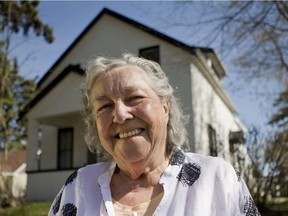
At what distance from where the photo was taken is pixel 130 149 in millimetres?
2154

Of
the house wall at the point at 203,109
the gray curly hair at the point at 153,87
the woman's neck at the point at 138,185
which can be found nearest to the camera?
the woman's neck at the point at 138,185

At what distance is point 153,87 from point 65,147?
14.7m

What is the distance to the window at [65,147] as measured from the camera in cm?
1622

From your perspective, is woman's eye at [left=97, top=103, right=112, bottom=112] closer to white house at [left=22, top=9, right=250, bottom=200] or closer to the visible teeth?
the visible teeth

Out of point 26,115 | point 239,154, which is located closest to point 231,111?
point 26,115

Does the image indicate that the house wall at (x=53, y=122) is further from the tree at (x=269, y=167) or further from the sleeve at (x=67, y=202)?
the sleeve at (x=67, y=202)

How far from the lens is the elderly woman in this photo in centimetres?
199

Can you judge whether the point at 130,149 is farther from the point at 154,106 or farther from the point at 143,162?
the point at 154,106

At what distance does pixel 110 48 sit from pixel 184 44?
370 centimetres

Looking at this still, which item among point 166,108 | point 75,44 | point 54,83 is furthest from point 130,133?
point 75,44

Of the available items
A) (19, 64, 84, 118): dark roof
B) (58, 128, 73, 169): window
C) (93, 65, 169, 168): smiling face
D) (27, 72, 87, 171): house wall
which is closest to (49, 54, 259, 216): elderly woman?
(93, 65, 169, 168): smiling face

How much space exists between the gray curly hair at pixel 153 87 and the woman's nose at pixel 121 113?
25cm

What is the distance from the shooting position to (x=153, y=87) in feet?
7.56

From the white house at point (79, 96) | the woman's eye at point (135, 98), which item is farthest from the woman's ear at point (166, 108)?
the white house at point (79, 96)
